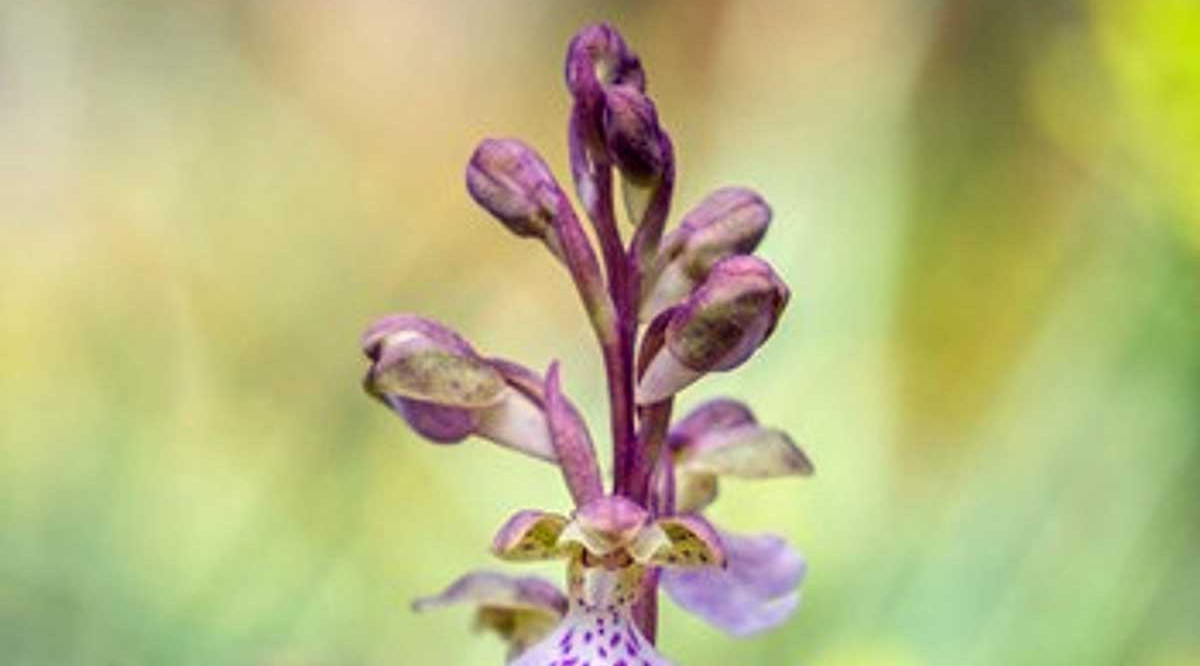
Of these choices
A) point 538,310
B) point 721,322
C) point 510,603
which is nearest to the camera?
point 721,322

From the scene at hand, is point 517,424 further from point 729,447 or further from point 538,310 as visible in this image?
point 538,310

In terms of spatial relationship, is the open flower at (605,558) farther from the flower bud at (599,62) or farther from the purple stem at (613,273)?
the flower bud at (599,62)

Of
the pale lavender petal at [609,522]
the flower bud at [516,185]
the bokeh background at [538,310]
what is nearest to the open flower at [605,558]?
the pale lavender petal at [609,522]

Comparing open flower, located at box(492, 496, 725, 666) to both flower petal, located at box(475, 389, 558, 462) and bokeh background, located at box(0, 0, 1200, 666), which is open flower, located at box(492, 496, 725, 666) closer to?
flower petal, located at box(475, 389, 558, 462)

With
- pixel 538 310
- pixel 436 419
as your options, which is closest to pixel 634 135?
pixel 436 419

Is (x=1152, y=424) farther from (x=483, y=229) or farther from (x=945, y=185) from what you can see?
(x=483, y=229)

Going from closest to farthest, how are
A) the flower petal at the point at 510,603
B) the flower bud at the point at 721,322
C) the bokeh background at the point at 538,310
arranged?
the flower bud at the point at 721,322 → the flower petal at the point at 510,603 → the bokeh background at the point at 538,310

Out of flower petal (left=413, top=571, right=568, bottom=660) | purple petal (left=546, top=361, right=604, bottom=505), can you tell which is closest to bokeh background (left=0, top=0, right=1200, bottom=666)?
flower petal (left=413, top=571, right=568, bottom=660)
